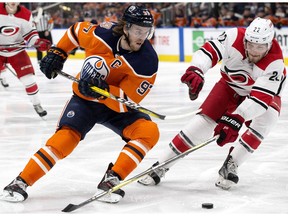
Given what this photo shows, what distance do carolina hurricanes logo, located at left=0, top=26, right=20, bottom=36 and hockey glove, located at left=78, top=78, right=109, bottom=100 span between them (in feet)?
9.96

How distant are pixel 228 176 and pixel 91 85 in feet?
3.06

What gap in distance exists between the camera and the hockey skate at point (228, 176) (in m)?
3.62

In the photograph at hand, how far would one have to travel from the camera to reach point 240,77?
3.58 m

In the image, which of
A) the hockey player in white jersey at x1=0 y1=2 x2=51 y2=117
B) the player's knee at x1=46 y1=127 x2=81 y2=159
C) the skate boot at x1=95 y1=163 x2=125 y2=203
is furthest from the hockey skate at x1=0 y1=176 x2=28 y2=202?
the hockey player in white jersey at x1=0 y1=2 x2=51 y2=117

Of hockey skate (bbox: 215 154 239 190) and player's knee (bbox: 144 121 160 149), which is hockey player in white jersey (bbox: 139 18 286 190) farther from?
player's knee (bbox: 144 121 160 149)

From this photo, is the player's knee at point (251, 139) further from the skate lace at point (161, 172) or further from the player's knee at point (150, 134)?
the player's knee at point (150, 134)

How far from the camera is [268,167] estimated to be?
4.16 meters

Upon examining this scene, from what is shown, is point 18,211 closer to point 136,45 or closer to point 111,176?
point 111,176

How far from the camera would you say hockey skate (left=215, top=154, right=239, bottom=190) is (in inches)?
143

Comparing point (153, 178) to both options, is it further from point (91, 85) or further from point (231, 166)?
point (91, 85)

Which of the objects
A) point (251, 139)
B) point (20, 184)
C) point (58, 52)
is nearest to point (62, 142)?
point (20, 184)

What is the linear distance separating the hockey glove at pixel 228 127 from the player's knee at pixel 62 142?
0.73m

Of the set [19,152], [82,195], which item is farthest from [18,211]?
[19,152]

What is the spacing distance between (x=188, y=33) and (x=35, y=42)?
6.64 meters
